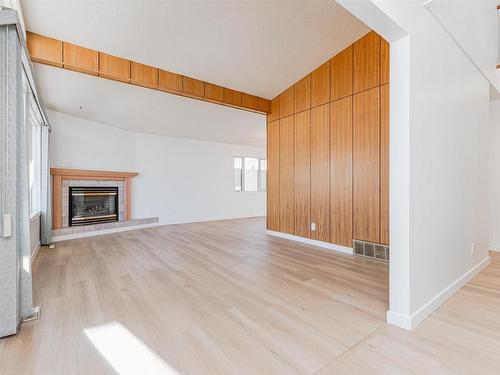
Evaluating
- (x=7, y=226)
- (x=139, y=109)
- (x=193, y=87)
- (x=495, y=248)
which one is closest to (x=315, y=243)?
(x=495, y=248)

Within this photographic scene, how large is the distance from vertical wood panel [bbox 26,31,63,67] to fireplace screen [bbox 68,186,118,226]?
3245mm

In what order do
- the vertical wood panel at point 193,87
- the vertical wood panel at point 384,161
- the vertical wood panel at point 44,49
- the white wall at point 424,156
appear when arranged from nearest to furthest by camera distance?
the white wall at point 424,156 → the vertical wood panel at point 44,49 → the vertical wood panel at point 384,161 → the vertical wood panel at point 193,87

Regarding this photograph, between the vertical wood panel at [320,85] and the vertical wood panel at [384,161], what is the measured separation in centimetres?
99

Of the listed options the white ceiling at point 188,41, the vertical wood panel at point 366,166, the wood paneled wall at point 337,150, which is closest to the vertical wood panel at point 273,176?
the wood paneled wall at point 337,150

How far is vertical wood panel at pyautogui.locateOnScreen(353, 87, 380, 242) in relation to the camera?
3625 millimetres

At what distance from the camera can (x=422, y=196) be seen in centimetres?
200

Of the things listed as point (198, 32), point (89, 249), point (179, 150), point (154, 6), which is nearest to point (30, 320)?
point (89, 249)

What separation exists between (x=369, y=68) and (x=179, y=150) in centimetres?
528

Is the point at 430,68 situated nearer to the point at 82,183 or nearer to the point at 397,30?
the point at 397,30

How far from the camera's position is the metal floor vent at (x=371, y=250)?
3.49m

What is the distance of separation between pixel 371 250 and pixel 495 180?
2670mm

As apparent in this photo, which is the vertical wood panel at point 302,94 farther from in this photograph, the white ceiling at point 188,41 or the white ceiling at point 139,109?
the white ceiling at point 139,109

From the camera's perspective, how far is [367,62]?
12.3 ft

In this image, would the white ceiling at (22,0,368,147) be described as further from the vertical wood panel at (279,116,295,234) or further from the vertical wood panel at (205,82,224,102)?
the vertical wood panel at (279,116,295,234)
